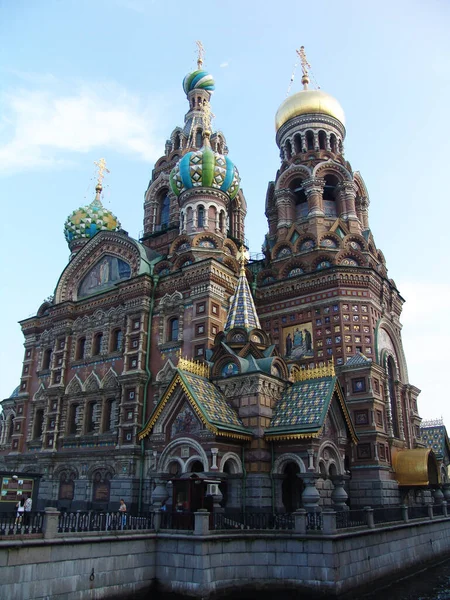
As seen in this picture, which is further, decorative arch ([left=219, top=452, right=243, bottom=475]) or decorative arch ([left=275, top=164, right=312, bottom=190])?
decorative arch ([left=275, top=164, right=312, bottom=190])

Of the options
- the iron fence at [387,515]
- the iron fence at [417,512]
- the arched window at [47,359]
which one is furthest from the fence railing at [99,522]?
the arched window at [47,359]

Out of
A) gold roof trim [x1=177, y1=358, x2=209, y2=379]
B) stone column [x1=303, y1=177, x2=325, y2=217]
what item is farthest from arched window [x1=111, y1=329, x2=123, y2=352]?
stone column [x1=303, y1=177, x2=325, y2=217]

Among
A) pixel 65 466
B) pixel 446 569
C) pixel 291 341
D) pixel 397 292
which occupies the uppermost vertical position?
pixel 397 292

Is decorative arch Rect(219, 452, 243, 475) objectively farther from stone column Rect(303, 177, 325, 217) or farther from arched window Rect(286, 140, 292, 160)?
arched window Rect(286, 140, 292, 160)

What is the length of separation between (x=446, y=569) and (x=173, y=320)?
46.9 ft

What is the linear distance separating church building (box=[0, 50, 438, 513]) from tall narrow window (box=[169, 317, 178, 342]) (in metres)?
0.10

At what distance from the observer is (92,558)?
462 inches

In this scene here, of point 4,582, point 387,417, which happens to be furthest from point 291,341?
point 4,582

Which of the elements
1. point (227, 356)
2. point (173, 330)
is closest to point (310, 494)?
point (227, 356)

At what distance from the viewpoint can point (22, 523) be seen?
11.2 meters

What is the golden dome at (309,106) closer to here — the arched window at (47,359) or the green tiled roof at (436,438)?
the arched window at (47,359)

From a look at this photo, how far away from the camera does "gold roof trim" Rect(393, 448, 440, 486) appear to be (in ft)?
68.6

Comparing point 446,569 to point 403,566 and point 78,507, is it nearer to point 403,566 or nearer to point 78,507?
point 403,566

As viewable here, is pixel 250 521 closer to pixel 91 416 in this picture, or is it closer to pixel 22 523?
pixel 22 523
